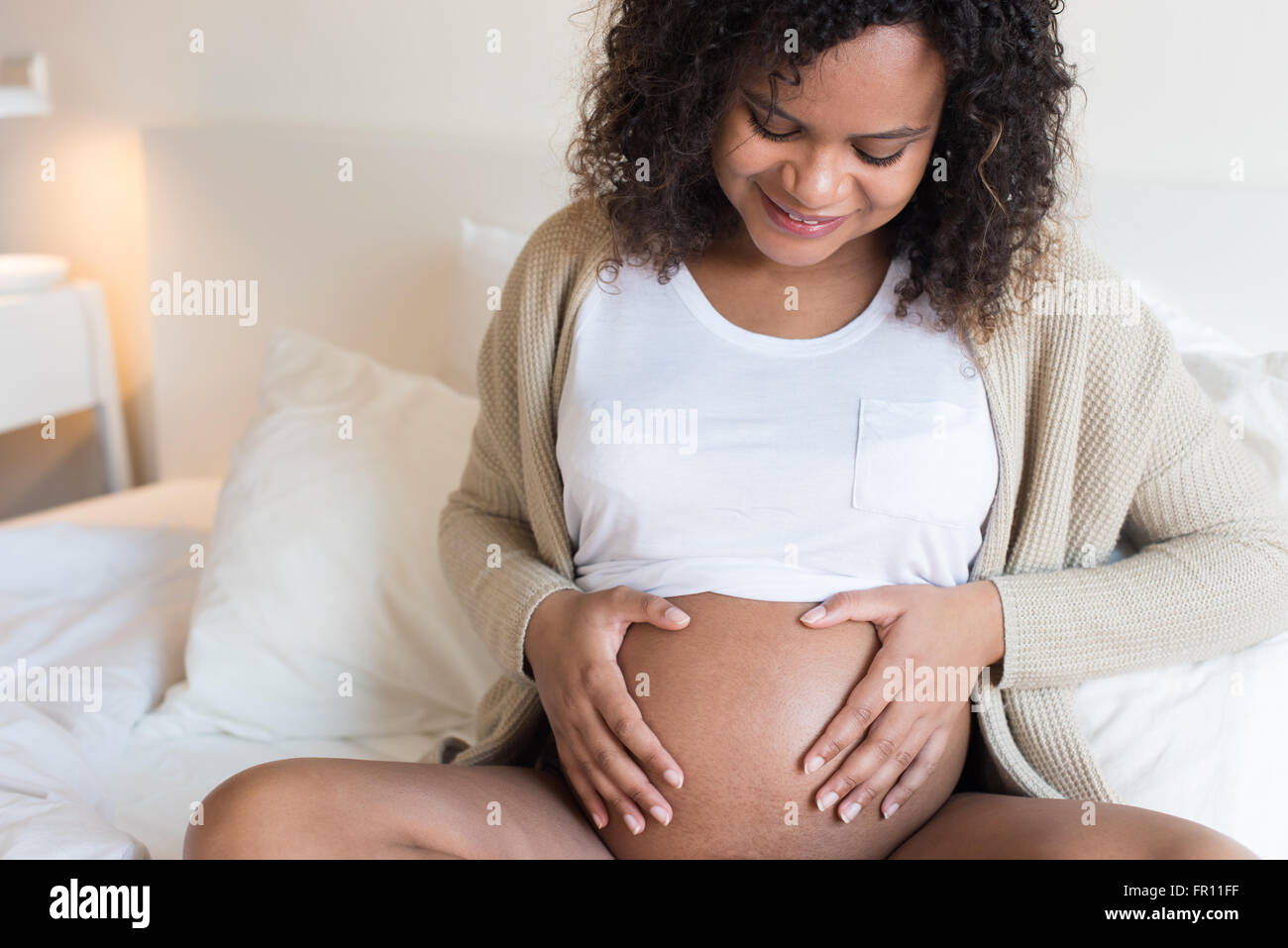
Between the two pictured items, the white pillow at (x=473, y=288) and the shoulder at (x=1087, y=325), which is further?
the white pillow at (x=473, y=288)

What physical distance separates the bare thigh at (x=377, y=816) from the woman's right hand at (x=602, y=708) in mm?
46

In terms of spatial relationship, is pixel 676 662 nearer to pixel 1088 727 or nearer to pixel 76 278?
pixel 1088 727

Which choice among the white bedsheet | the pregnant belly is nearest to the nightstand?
the white bedsheet

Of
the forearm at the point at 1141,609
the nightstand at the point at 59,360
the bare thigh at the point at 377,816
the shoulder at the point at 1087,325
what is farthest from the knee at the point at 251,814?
the nightstand at the point at 59,360

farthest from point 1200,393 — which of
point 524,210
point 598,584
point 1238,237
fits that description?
point 524,210

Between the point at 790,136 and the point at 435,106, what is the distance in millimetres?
968

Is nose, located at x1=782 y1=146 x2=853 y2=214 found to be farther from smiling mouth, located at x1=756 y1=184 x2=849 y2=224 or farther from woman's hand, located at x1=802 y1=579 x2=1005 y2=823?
woman's hand, located at x1=802 y1=579 x2=1005 y2=823

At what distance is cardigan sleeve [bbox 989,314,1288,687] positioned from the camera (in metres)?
0.93

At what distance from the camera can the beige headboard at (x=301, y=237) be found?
163 centimetres

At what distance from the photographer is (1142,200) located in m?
1.31

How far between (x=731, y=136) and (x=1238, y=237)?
725mm

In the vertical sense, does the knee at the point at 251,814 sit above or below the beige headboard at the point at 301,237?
below

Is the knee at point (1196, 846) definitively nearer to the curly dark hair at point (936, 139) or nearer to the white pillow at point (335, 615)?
the curly dark hair at point (936, 139)

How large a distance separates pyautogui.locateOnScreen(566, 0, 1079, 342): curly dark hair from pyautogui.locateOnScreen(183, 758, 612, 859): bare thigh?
0.45m
